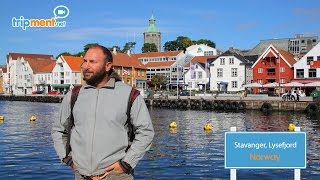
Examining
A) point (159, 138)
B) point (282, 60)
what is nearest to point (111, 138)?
point (159, 138)

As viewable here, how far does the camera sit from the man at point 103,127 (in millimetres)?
4789

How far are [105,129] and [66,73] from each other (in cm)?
10952

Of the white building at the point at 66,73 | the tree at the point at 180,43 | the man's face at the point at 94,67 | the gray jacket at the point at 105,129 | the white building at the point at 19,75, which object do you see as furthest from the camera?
the tree at the point at 180,43

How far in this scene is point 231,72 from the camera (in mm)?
90625

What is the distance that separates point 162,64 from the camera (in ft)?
383

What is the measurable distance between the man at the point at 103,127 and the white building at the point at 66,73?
10574 cm

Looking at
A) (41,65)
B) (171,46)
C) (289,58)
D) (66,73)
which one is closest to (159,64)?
(66,73)

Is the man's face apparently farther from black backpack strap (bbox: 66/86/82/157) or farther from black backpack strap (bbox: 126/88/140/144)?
black backpack strap (bbox: 126/88/140/144)

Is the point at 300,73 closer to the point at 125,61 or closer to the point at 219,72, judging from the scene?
the point at 219,72

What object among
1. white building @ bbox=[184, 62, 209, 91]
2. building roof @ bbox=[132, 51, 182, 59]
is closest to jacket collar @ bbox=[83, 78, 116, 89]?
white building @ bbox=[184, 62, 209, 91]

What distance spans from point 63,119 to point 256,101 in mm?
59267

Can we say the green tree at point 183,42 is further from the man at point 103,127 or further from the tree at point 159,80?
the man at point 103,127

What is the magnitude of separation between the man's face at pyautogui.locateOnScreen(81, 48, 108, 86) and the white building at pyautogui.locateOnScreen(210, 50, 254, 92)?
86152 mm

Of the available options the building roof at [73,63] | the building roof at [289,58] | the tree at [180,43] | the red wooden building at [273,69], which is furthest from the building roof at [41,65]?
the building roof at [289,58]
